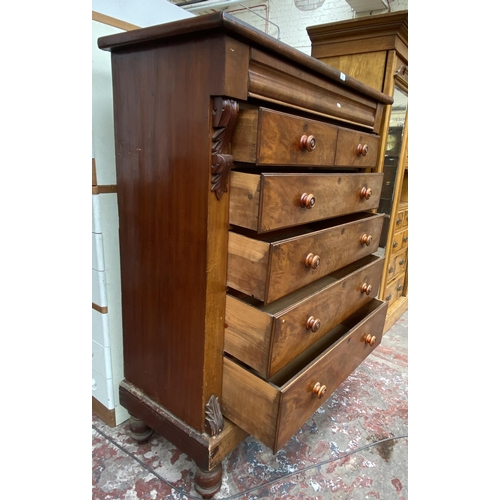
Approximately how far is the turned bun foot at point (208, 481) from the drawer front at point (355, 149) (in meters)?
0.96

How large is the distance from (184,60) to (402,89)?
49.7 inches

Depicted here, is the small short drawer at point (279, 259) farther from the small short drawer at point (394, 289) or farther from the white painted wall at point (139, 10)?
the small short drawer at point (394, 289)

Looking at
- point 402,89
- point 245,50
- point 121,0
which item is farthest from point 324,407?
Result: point 121,0

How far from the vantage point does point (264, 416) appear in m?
0.83

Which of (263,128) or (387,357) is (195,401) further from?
(387,357)

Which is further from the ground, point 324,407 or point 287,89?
point 287,89

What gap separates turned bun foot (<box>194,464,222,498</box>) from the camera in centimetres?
94

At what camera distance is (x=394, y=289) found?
6.99 feet

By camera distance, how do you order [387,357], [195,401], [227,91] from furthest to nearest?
[387,357] → [195,401] → [227,91]

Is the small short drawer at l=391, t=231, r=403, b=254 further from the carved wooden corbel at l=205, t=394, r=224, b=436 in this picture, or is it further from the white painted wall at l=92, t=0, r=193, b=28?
the white painted wall at l=92, t=0, r=193, b=28

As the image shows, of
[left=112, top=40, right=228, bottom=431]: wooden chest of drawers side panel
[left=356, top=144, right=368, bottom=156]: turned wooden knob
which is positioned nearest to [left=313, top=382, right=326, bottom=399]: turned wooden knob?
[left=112, top=40, right=228, bottom=431]: wooden chest of drawers side panel

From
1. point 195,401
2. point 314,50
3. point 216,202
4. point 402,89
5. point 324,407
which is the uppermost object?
point 314,50

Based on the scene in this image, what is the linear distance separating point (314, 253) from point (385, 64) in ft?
3.31

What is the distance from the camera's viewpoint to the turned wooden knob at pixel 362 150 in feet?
3.56
